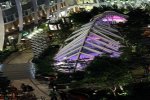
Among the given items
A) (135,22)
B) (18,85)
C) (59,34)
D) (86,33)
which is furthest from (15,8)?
(18,85)

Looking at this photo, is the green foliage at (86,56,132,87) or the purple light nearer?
the green foliage at (86,56,132,87)

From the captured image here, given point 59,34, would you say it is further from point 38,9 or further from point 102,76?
point 102,76

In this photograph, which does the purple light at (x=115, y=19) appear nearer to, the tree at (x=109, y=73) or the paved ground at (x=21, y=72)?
the paved ground at (x=21, y=72)

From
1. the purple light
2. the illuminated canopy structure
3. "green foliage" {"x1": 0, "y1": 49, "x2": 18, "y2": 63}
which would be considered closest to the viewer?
the illuminated canopy structure

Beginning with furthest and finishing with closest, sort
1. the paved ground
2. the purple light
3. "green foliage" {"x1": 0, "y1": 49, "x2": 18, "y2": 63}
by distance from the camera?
the purple light
"green foliage" {"x1": 0, "y1": 49, "x2": 18, "y2": 63}
the paved ground

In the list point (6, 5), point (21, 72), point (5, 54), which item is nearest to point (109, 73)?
point (21, 72)

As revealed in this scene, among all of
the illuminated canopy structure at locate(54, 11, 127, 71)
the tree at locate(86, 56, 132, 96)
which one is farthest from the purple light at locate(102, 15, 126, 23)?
the tree at locate(86, 56, 132, 96)

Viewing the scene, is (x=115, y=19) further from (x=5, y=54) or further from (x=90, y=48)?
(x=90, y=48)

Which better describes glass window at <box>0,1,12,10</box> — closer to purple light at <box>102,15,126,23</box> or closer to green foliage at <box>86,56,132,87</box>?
purple light at <box>102,15,126,23</box>
